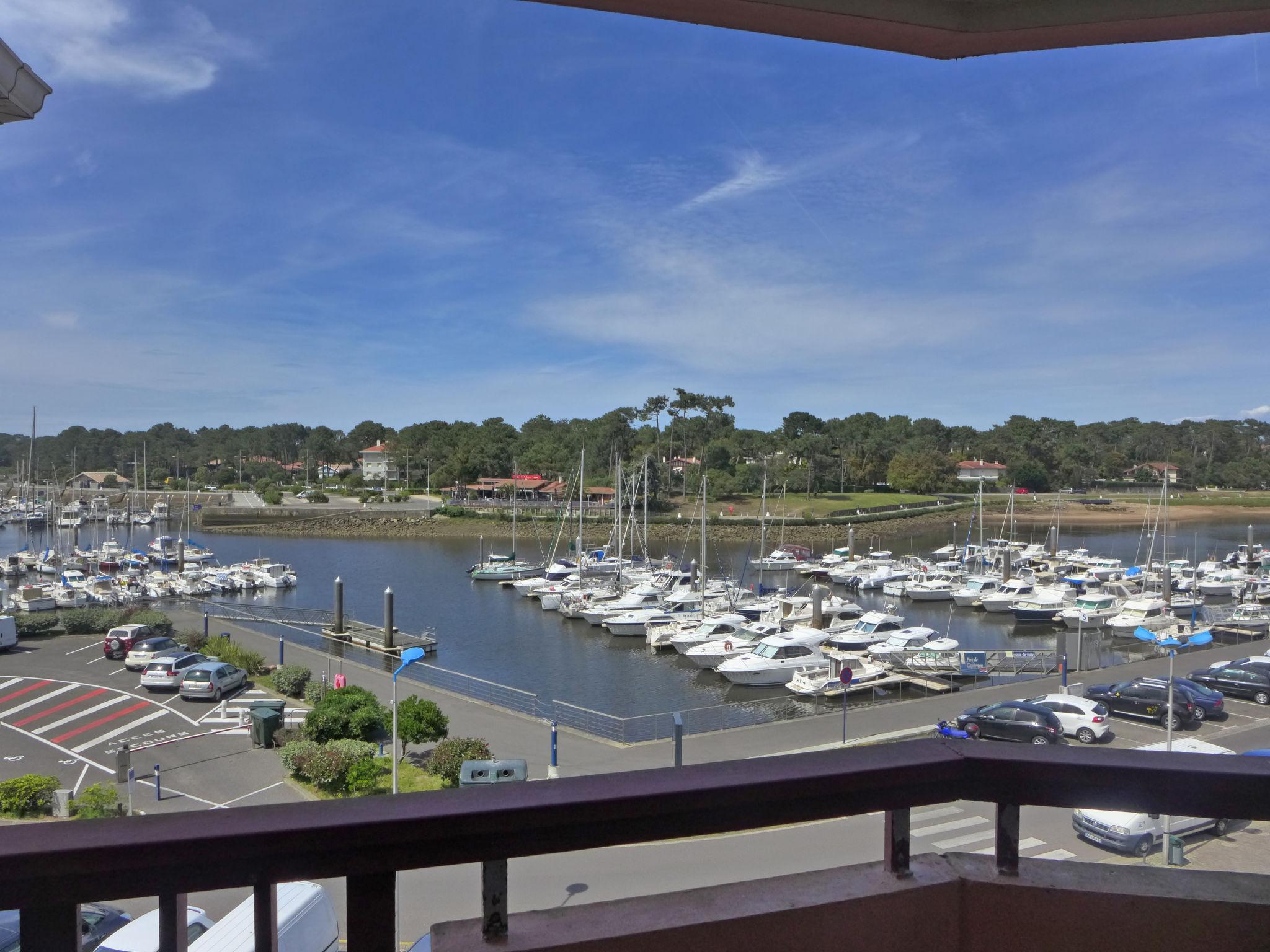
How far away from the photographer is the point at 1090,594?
102 feet

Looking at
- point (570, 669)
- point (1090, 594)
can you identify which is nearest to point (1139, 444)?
point (1090, 594)

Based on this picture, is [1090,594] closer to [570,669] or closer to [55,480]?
[570,669]

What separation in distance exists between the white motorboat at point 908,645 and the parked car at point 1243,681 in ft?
A: 22.1

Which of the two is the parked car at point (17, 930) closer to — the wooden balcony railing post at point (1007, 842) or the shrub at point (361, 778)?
the wooden balcony railing post at point (1007, 842)

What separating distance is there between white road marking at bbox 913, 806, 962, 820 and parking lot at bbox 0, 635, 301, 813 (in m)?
8.96

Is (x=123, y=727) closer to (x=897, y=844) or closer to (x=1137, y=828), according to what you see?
(x=1137, y=828)

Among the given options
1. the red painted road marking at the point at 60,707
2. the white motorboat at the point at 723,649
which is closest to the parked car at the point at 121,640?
the red painted road marking at the point at 60,707

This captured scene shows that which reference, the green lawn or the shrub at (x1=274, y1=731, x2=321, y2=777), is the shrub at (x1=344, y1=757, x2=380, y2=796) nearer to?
the shrub at (x1=274, y1=731, x2=321, y2=777)

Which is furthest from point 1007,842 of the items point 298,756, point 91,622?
point 91,622

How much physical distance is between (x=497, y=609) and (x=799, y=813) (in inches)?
1267

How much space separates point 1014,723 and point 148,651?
57.2ft

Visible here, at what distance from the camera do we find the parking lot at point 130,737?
11.0 meters

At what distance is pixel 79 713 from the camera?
14992 millimetres

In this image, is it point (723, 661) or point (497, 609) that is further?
point (497, 609)
